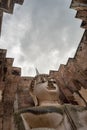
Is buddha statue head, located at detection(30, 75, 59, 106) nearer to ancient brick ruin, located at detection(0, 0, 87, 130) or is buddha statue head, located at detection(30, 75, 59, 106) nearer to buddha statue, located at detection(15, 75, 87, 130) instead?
ancient brick ruin, located at detection(0, 0, 87, 130)

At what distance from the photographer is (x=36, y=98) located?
744 centimetres

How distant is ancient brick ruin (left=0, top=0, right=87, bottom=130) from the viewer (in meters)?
8.18

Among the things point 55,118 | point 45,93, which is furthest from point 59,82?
point 55,118

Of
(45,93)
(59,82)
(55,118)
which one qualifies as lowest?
(59,82)

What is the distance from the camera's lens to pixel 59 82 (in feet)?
33.5

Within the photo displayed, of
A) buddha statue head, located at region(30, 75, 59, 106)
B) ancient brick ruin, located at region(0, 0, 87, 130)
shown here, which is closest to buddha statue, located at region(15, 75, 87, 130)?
buddha statue head, located at region(30, 75, 59, 106)

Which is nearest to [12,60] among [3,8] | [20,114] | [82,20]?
[3,8]

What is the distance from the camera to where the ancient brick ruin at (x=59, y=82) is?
8181 millimetres

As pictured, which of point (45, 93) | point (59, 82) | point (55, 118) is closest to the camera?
point (55, 118)

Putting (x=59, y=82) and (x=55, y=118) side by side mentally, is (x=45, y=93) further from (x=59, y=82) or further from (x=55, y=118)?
(x=59, y=82)

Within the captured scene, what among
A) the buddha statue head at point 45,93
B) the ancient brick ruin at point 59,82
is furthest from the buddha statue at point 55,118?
the ancient brick ruin at point 59,82

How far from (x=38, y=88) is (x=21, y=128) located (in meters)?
2.30

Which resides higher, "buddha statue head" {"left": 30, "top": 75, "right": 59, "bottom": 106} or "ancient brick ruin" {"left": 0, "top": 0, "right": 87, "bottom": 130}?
"buddha statue head" {"left": 30, "top": 75, "right": 59, "bottom": 106}

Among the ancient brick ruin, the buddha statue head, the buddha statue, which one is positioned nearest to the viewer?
the buddha statue
